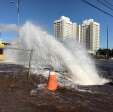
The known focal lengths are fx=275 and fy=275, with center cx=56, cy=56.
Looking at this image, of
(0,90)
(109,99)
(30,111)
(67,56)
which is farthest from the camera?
(67,56)

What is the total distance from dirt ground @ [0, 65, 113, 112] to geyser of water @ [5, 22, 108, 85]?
4.60 m

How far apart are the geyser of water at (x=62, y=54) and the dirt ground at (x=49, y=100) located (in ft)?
15.1

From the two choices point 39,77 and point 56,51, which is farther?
point 56,51

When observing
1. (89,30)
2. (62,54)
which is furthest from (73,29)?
(62,54)

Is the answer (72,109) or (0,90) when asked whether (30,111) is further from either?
(0,90)

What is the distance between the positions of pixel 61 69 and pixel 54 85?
19.2 ft

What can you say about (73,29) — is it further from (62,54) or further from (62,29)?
(62,54)

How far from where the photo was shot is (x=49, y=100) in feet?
27.0

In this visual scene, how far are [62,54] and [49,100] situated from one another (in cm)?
796

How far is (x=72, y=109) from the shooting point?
7094 mm

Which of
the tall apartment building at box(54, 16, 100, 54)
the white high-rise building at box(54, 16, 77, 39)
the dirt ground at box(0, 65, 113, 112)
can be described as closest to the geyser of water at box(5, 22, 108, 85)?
the tall apartment building at box(54, 16, 100, 54)

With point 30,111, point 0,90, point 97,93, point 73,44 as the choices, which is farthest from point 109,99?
point 73,44

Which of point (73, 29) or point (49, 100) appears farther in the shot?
point (73, 29)

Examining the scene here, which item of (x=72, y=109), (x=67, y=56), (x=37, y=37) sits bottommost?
(x=72, y=109)
